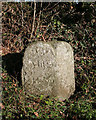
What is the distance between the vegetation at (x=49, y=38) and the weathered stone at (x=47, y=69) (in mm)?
204

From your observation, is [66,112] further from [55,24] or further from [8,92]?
[55,24]

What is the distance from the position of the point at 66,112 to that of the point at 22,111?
0.86m

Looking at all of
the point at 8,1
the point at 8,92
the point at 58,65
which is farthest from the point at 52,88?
the point at 8,1

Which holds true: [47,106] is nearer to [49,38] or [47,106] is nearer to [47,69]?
[47,69]

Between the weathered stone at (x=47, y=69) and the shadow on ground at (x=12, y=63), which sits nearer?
the weathered stone at (x=47, y=69)

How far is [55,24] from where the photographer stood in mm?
5043

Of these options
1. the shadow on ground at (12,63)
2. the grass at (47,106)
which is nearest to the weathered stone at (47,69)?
the grass at (47,106)

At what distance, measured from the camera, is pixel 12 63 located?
16.7 feet

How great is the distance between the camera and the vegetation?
3516mm

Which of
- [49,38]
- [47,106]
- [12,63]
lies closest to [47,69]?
[47,106]

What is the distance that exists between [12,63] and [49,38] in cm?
126

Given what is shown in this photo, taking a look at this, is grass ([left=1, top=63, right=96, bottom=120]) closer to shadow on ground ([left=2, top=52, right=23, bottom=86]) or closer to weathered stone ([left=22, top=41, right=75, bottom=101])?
weathered stone ([left=22, top=41, right=75, bottom=101])

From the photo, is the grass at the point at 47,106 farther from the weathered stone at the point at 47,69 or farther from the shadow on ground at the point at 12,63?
the shadow on ground at the point at 12,63

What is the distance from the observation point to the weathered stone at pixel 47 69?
147 inches
